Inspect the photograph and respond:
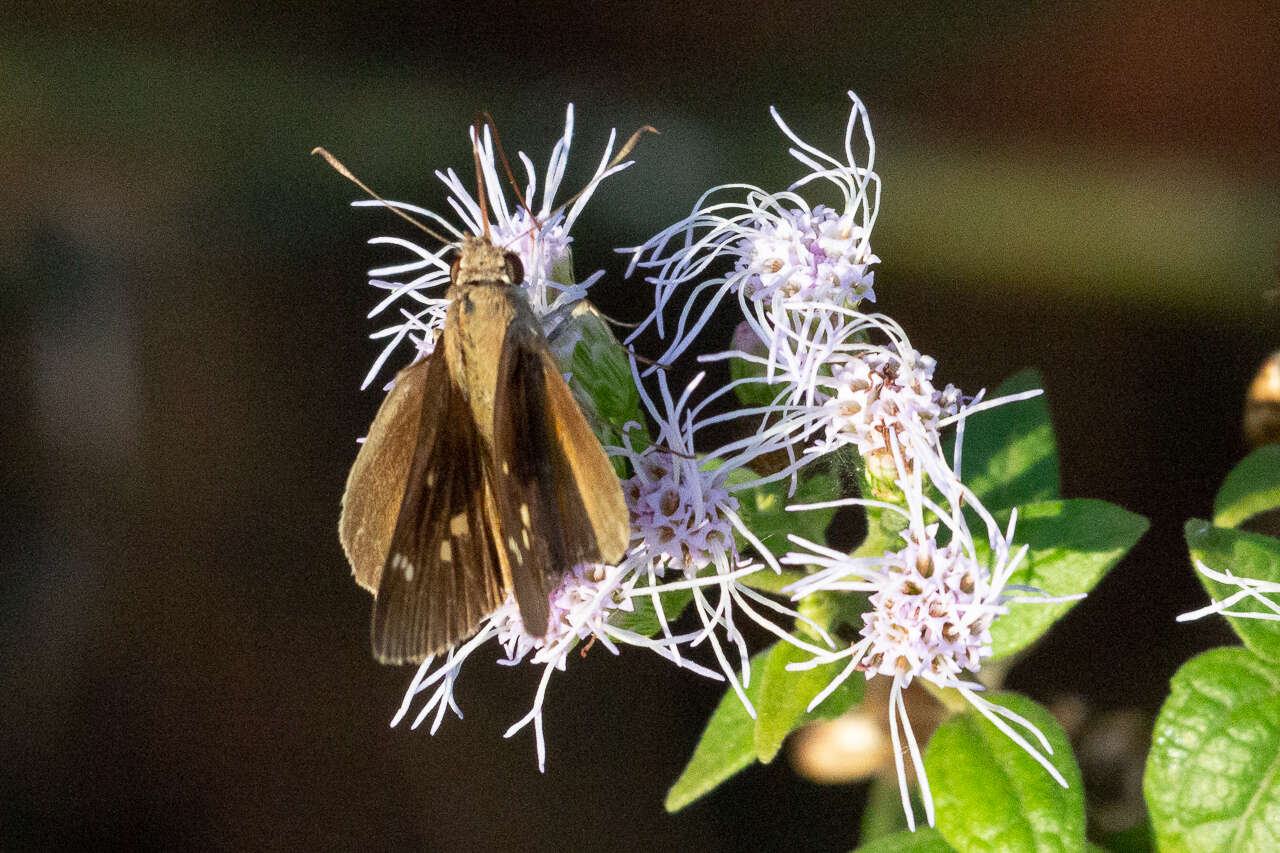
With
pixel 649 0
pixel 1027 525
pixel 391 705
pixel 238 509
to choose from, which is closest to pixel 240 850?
pixel 391 705

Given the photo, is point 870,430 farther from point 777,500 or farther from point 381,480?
point 381,480

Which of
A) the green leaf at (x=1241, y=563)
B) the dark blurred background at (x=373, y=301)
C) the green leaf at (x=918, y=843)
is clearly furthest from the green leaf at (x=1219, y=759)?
the dark blurred background at (x=373, y=301)

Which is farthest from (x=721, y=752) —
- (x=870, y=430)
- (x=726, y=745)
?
(x=870, y=430)

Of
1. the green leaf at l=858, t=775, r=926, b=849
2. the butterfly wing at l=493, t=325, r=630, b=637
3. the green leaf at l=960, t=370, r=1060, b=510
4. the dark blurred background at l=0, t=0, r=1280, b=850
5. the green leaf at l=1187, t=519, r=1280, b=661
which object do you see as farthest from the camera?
the dark blurred background at l=0, t=0, r=1280, b=850

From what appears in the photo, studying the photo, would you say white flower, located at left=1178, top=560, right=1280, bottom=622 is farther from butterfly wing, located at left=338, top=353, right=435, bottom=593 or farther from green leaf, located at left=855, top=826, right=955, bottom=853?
butterfly wing, located at left=338, top=353, right=435, bottom=593

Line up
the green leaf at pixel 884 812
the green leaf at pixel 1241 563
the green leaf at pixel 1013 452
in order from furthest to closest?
the green leaf at pixel 884 812, the green leaf at pixel 1013 452, the green leaf at pixel 1241 563

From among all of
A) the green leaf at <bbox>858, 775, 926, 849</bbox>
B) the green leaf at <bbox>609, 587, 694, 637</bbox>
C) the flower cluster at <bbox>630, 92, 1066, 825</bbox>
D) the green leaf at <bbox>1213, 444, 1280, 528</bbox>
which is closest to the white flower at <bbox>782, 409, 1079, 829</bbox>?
the flower cluster at <bbox>630, 92, 1066, 825</bbox>

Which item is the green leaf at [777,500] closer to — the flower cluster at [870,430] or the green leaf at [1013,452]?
the flower cluster at [870,430]
